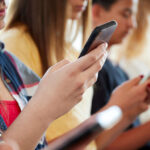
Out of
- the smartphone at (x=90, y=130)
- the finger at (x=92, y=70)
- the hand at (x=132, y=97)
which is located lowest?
the hand at (x=132, y=97)

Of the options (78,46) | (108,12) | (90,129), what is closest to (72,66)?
(90,129)

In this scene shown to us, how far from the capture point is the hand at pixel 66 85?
49cm

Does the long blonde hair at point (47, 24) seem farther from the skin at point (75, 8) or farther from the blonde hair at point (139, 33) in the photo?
the blonde hair at point (139, 33)

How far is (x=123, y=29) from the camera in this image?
1.34 meters

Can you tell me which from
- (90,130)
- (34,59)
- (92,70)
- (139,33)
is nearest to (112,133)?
(34,59)

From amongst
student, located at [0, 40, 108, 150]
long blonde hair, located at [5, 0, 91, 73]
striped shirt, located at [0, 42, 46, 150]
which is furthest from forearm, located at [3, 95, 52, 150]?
long blonde hair, located at [5, 0, 91, 73]

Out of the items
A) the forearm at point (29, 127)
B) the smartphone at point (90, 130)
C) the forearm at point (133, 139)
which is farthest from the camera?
A: the forearm at point (133, 139)

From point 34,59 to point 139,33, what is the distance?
1100mm

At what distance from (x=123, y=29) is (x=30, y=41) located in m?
0.58

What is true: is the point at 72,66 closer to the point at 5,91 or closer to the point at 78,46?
the point at 5,91

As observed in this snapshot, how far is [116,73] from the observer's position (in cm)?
130

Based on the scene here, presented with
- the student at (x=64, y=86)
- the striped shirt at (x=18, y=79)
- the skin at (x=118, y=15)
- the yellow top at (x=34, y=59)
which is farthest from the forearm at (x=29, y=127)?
the skin at (x=118, y=15)

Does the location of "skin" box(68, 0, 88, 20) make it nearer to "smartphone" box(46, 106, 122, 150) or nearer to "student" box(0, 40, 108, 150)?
"student" box(0, 40, 108, 150)

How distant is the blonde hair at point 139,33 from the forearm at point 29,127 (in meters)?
1.36
